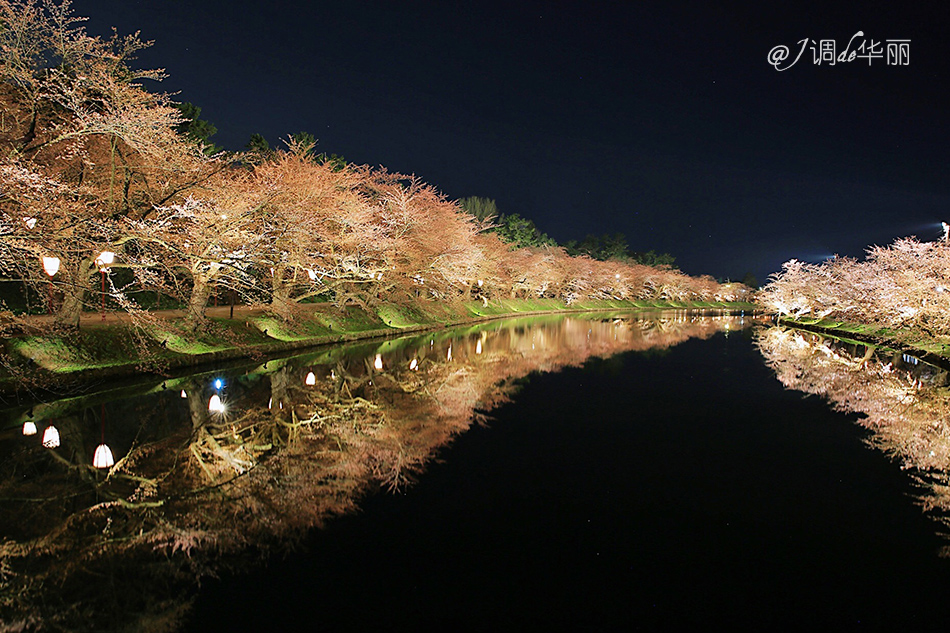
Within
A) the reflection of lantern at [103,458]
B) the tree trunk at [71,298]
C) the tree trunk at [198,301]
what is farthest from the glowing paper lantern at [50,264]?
the tree trunk at [198,301]

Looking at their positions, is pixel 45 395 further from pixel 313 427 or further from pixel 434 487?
pixel 434 487

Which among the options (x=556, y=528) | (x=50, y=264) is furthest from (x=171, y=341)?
(x=556, y=528)

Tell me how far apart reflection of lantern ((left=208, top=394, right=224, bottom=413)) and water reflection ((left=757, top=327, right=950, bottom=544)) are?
10498 millimetres

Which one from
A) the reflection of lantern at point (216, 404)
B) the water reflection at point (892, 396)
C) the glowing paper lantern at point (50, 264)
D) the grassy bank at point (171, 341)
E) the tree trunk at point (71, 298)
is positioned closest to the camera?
the water reflection at point (892, 396)

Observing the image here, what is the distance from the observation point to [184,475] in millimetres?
6199

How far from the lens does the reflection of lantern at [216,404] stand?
372 inches

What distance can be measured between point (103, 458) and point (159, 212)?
998cm

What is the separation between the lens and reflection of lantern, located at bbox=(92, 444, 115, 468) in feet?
21.2

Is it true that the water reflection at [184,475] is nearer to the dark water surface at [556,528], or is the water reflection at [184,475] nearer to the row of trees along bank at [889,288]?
the dark water surface at [556,528]

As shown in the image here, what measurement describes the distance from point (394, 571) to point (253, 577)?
1138 millimetres

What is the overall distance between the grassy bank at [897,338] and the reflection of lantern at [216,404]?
940 inches

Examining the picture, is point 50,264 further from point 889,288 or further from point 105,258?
point 889,288

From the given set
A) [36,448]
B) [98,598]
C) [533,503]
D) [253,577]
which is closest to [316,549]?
[253,577]

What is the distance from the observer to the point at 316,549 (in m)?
4.49
